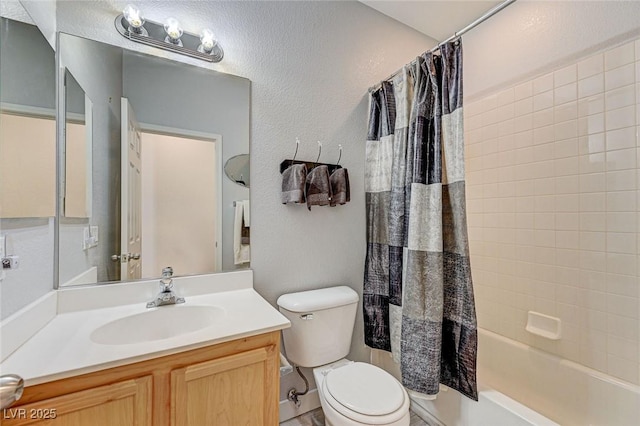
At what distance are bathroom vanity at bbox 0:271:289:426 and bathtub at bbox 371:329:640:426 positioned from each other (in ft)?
3.19

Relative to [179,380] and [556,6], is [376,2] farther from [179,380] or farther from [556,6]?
[179,380]

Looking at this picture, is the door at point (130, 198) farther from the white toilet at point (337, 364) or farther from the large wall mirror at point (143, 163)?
the white toilet at point (337, 364)

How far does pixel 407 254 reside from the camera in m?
1.46

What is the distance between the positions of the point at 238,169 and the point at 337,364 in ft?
4.07

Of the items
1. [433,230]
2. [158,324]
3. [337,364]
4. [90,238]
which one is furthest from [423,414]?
[90,238]

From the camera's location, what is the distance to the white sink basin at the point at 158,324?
3.58 ft

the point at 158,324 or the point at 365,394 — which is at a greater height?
the point at 158,324

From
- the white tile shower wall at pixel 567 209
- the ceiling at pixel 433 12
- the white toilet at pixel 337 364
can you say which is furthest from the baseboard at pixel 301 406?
the ceiling at pixel 433 12

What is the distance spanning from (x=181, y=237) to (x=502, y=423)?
5.65 ft

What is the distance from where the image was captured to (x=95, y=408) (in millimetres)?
810

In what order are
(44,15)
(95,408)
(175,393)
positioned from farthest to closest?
1. (44,15)
2. (175,393)
3. (95,408)

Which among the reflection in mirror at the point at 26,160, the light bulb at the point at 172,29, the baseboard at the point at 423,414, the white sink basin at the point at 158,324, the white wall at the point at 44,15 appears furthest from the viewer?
the baseboard at the point at 423,414

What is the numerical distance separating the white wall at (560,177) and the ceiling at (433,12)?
14 cm

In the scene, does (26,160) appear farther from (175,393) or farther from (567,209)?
(567,209)
